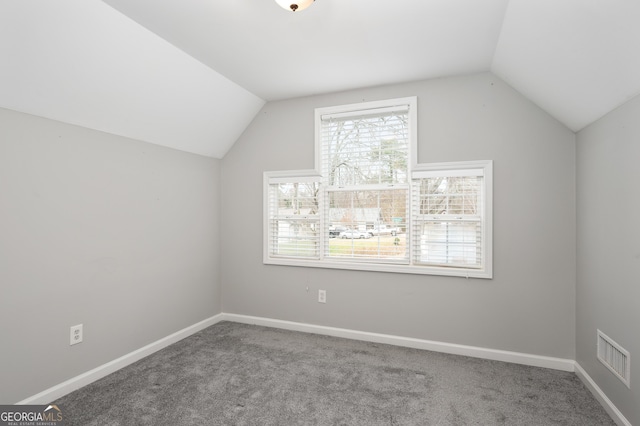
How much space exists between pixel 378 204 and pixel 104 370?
2750 millimetres

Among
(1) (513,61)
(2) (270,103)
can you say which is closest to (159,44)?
(2) (270,103)

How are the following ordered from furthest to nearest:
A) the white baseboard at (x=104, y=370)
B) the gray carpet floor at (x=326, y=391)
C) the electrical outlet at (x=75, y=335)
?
the electrical outlet at (x=75, y=335), the white baseboard at (x=104, y=370), the gray carpet floor at (x=326, y=391)

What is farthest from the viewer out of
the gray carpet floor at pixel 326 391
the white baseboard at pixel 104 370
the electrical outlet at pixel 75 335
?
the electrical outlet at pixel 75 335

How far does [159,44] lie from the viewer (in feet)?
7.62

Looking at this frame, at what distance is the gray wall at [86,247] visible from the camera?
2.02m

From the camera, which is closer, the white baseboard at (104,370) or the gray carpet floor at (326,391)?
the gray carpet floor at (326,391)

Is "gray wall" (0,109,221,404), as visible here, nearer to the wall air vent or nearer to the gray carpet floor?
the gray carpet floor

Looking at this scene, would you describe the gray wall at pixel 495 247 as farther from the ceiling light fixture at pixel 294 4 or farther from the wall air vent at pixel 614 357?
the ceiling light fixture at pixel 294 4

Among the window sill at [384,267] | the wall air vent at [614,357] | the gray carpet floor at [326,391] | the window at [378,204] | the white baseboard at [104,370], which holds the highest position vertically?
the window at [378,204]

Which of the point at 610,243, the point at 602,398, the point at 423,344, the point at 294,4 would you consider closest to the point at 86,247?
the point at 294,4

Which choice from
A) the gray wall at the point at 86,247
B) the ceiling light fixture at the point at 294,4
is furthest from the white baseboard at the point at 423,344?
the ceiling light fixture at the point at 294,4

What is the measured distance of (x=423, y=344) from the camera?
302cm

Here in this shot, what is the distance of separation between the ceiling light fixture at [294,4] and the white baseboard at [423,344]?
284 centimetres

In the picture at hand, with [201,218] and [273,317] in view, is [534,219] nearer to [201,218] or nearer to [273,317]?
[273,317]
